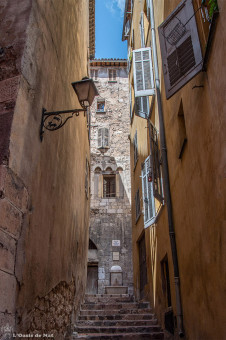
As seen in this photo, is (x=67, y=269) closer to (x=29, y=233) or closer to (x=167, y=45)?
(x=29, y=233)

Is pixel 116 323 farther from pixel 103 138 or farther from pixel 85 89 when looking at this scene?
pixel 103 138

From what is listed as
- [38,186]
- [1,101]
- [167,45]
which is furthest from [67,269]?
[167,45]

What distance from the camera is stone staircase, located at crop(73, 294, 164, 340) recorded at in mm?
6336

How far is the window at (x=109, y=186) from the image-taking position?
16989 mm

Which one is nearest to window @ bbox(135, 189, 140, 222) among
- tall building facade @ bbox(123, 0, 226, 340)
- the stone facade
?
tall building facade @ bbox(123, 0, 226, 340)

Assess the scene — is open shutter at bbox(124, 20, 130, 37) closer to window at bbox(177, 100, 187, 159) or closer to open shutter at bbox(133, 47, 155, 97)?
open shutter at bbox(133, 47, 155, 97)

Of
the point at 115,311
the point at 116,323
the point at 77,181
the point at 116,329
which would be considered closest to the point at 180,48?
the point at 77,181

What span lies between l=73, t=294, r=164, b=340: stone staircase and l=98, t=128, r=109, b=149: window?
10847mm

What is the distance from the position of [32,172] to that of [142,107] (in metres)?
6.07

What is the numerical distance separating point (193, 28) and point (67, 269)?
4633 mm

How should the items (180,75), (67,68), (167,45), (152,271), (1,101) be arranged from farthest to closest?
(152,271)
(67,68)
(167,45)
(180,75)
(1,101)

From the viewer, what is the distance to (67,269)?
6.05 metres

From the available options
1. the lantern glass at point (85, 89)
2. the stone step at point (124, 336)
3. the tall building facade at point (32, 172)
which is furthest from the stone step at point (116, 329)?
the lantern glass at point (85, 89)

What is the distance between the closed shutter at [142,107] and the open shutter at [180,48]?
12.6 feet
